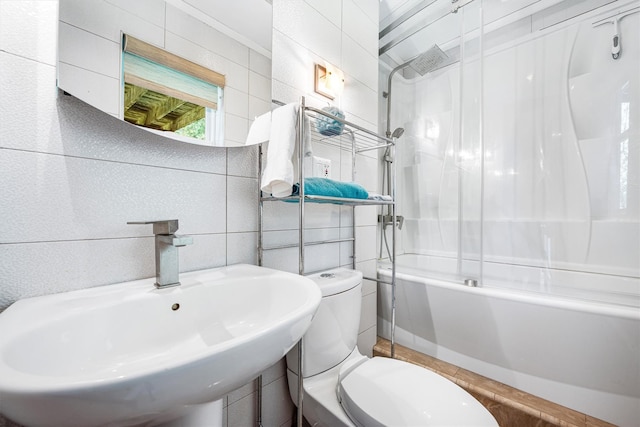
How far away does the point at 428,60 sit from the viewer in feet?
5.90

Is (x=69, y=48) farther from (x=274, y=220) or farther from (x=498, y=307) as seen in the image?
(x=498, y=307)

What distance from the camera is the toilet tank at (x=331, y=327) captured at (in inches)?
37.2

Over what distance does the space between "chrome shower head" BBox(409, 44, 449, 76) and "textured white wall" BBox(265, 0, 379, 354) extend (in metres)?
0.44

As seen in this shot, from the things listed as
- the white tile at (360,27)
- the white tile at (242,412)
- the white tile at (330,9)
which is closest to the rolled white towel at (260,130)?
the white tile at (330,9)

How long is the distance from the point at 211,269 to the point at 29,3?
72cm

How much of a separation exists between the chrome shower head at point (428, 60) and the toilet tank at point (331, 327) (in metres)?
1.55

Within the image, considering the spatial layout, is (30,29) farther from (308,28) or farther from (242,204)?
(308,28)

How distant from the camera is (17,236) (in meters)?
0.54

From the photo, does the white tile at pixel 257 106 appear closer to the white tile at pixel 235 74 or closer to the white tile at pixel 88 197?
the white tile at pixel 235 74

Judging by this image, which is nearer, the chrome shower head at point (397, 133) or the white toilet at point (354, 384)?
the white toilet at point (354, 384)

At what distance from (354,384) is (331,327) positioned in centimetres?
19

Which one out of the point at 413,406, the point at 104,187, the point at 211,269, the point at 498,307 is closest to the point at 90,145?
the point at 104,187

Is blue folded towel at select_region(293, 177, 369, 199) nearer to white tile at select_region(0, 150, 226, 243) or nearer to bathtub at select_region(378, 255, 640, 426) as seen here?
white tile at select_region(0, 150, 226, 243)

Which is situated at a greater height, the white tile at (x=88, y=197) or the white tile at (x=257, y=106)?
the white tile at (x=257, y=106)
